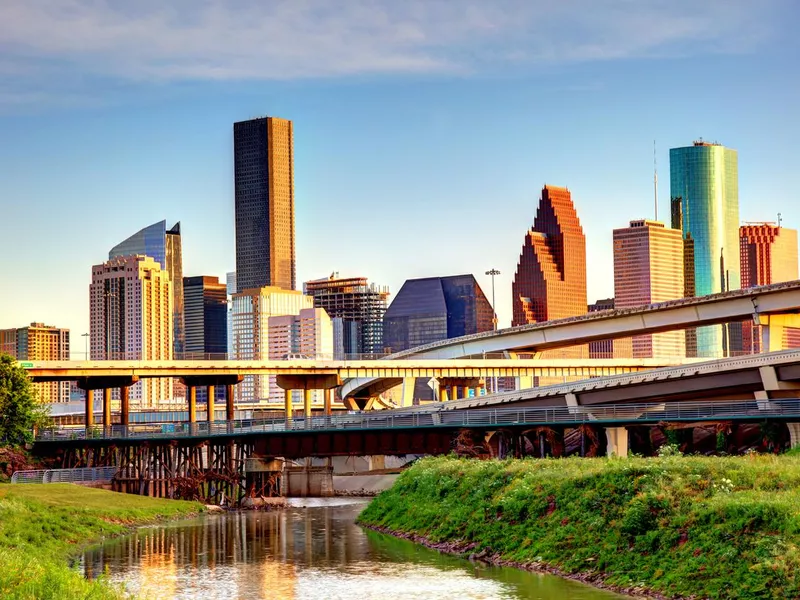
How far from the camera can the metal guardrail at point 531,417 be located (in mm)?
84500

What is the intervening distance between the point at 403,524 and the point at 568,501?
16262mm

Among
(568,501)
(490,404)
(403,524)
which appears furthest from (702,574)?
(490,404)

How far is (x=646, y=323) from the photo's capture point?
160 m

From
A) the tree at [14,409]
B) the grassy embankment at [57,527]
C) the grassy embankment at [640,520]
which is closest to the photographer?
the grassy embankment at [57,527]

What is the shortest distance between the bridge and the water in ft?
251

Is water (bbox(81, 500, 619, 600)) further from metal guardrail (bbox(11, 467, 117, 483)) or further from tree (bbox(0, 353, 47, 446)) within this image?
tree (bbox(0, 353, 47, 446))

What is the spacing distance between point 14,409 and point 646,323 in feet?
261

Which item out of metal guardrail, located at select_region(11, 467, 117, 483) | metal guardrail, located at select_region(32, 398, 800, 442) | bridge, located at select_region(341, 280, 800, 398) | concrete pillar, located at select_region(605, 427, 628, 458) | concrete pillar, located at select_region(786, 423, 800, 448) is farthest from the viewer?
bridge, located at select_region(341, 280, 800, 398)

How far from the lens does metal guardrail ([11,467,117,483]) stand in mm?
99000

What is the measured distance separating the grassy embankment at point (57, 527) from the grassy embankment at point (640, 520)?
1696 centimetres

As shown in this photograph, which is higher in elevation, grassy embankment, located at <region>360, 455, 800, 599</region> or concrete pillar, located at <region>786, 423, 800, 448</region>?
concrete pillar, located at <region>786, 423, 800, 448</region>

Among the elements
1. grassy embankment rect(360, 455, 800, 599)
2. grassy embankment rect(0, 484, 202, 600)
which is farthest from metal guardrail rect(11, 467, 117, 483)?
grassy embankment rect(360, 455, 800, 599)

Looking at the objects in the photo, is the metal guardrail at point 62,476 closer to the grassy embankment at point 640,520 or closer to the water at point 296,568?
the water at point 296,568

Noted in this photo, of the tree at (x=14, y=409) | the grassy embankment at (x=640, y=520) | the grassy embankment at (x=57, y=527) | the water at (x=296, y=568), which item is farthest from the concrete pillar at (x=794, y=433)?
the tree at (x=14, y=409)
